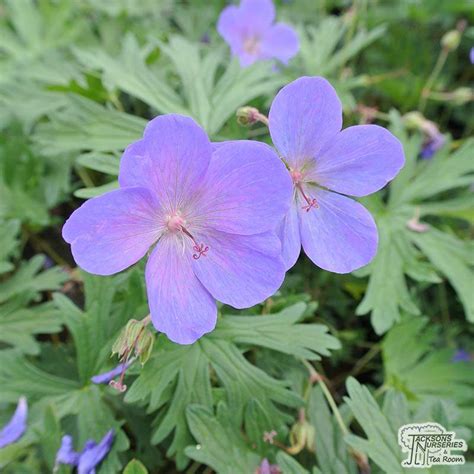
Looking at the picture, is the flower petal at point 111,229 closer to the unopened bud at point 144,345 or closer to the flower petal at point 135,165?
the flower petal at point 135,165

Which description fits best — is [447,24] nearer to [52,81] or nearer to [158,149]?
[52,81]

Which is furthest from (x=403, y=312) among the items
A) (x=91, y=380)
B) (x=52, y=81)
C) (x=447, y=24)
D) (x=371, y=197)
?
(x=447, y=24)

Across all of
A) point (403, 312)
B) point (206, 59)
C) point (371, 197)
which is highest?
point (206, 59)

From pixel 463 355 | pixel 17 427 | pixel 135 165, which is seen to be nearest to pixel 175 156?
pixel 135 165

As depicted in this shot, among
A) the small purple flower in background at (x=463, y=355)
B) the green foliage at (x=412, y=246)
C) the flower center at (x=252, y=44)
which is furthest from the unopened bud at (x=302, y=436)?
the flower center at (x=252, y=44)

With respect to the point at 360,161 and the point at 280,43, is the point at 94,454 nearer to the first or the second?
the point at 360,161

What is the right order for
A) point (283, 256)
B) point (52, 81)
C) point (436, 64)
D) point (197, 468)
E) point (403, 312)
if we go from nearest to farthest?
point (283, 256)
point (197, 468)
point (403, 312)
point (52, 81)
point (436, 64)
